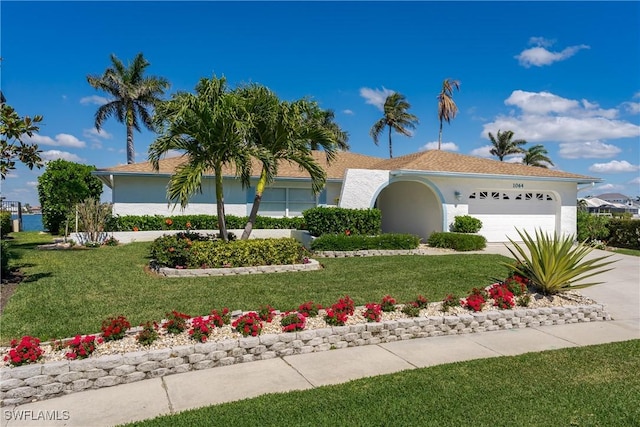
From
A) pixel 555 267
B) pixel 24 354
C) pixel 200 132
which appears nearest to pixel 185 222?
pixel 200 132

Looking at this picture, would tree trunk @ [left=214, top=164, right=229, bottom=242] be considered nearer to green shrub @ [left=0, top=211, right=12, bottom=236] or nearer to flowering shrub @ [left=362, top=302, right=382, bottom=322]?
flowering shrub @ [left=362, top=302, right=382, bottom=322]

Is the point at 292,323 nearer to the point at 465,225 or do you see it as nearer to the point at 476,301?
the point at 476,301

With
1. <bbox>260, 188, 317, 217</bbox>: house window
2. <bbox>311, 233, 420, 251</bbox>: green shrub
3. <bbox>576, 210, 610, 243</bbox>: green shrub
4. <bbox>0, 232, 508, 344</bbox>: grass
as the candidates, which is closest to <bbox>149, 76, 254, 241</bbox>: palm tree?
<bbox>0, 232, 508, 344</bbox>: grass

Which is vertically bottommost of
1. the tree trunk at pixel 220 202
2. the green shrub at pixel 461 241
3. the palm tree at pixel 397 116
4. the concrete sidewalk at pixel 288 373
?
the concrete sidewalk at pixel 288 373

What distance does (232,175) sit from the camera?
18.2 m

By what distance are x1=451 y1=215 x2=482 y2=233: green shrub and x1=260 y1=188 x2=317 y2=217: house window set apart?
21.9ft

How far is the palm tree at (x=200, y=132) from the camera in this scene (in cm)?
1023

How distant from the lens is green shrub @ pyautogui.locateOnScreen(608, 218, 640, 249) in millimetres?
18031

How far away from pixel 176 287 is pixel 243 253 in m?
2.36

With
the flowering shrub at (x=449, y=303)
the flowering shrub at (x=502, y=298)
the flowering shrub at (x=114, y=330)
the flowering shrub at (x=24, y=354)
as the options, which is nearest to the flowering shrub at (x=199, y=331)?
the flowering shrub at (x=114, y=330)

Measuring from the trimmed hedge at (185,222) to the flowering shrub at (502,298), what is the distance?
10756mm

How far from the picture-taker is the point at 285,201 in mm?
19312

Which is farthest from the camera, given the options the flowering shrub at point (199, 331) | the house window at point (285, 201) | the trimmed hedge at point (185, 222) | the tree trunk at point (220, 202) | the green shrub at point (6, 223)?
the green shrub at point (6, 223)

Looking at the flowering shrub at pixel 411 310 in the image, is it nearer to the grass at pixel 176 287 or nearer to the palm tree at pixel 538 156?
the grass at pixel 176 287
